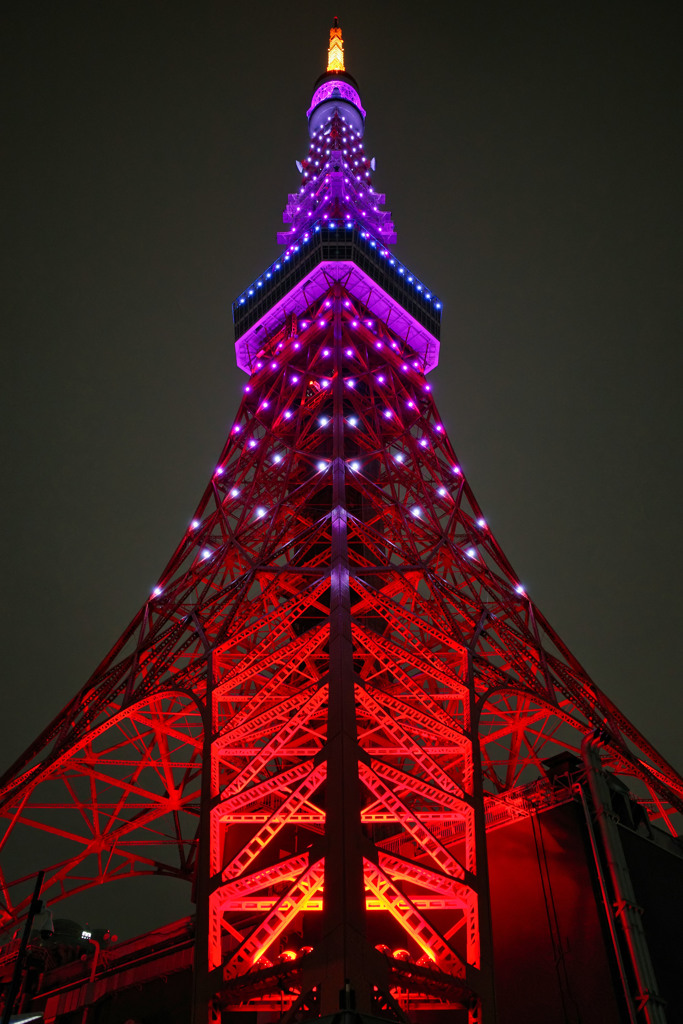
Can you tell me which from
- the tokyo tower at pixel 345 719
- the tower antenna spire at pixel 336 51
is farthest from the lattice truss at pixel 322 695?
the tower antenna spire at pixel 336 51

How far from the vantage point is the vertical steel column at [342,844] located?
10.7m

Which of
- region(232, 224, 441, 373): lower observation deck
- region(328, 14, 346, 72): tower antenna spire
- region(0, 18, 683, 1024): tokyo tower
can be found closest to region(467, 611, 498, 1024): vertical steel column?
region(0, 18, 683, 1024): tokyo tower

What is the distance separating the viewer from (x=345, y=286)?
33719 mm

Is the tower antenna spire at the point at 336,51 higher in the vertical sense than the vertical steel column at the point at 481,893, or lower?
higher

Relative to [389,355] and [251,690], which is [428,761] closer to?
[251,690]

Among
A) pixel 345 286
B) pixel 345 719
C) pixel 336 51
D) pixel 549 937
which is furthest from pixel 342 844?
pixel 336 51

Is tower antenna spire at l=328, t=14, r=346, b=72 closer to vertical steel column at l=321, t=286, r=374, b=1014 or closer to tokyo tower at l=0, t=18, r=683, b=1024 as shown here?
tokyo tower at l=0, t=18, r=683, b=1024

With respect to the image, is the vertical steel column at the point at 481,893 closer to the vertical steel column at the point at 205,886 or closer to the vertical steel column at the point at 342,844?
the vertical steel column at the point at 342,844

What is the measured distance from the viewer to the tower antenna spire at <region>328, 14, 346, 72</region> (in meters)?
51.8

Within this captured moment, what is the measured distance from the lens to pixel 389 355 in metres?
32.2

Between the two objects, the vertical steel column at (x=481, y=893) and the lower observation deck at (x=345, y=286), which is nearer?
the vertical steel column at (x=481, y=893)

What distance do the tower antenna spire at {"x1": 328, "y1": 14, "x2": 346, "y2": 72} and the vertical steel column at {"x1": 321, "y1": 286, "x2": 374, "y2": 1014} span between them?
147ft

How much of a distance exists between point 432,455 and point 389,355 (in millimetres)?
5177

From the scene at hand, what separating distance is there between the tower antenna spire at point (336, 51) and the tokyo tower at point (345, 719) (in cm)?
1759
